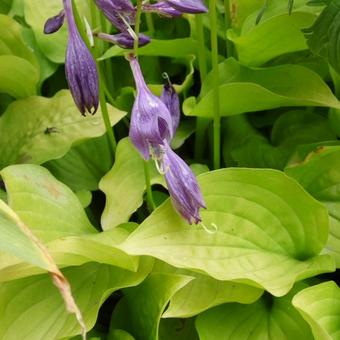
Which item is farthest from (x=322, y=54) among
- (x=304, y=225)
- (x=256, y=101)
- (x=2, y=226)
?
(x=2, y=226)

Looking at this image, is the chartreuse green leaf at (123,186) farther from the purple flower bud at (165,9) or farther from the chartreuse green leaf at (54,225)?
the purple flower bud at (165,9)

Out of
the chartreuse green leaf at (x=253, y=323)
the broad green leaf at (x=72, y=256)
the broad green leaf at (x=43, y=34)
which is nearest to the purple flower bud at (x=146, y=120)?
the broad green leaf at (x=72, y=256)

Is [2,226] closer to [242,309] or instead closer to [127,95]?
[242,309]

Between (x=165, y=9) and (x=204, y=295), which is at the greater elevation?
(x=165, y=9)

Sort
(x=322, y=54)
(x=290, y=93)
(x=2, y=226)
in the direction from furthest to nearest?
(x=290, y=93) < (x=322, y=54) < (x=2, y=226)

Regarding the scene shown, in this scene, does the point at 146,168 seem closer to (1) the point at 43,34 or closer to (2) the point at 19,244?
(2) the point at 19,244

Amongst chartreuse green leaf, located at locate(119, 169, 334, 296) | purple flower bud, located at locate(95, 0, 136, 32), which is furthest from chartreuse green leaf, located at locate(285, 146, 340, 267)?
purple flower bud, located at locate(95, 0, 136, 32)

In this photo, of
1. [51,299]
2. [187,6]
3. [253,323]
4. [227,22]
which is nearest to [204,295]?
[253,323]
